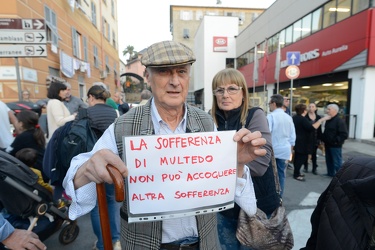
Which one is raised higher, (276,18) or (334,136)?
(276,18)

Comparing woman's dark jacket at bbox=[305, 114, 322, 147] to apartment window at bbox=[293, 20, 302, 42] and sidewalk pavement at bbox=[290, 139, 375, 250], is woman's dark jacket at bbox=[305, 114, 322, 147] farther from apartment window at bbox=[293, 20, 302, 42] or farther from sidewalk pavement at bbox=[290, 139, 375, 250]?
apartment window at bbox=[293, 20, 302, 42]

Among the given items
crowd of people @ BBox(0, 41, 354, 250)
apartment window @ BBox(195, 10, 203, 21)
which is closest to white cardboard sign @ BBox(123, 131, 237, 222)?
crowd of people @ BBox(0, 41, 354, 250)

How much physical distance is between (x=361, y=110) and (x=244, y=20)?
4104 cm

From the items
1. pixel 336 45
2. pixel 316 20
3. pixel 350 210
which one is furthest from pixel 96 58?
pixel 350 210

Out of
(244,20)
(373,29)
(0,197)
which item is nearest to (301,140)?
(0,197)

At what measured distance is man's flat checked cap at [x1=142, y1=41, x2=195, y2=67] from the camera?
1228 millimetres

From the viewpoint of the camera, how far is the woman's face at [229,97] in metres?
2.13

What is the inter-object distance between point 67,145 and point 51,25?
814cm

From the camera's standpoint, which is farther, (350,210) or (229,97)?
(229,97)

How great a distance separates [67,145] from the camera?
256cm

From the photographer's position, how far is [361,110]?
988cm

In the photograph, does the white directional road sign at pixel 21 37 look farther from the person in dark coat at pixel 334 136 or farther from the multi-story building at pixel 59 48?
the person in dark coat at pixel 334 136

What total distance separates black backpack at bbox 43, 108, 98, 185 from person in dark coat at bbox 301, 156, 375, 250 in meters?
2.22

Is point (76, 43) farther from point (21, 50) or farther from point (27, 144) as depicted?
point (27, 144)
